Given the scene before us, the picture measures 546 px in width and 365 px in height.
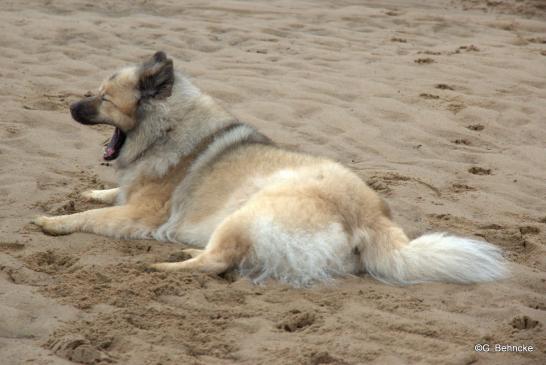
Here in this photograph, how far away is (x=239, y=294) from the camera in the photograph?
4000 millimetres

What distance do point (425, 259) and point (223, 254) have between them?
1116 millimetres

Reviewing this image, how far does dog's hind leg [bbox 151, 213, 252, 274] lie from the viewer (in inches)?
166

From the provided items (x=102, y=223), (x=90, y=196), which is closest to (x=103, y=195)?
(x=90, y=196)

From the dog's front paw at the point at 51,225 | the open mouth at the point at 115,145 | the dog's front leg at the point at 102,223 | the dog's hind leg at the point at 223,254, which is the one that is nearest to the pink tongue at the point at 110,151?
the open mouth at the point at 115,145

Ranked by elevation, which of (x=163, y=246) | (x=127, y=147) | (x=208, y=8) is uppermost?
(x=208, y=8)

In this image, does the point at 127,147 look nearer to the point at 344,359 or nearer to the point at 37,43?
the point at 344,359

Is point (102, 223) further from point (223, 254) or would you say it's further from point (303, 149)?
point (303, 149)

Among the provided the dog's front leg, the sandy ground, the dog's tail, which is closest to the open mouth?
the sandy ground

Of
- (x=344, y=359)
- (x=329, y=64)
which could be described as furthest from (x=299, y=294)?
(x=329, y=64)

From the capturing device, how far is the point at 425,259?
4.21 meters

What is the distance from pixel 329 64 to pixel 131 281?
5.21m

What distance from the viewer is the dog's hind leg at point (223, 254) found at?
421 cm

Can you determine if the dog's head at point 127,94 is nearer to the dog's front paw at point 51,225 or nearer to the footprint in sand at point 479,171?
the dog's front paw at point 51,225

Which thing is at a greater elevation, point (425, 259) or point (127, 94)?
point (127, 94)
